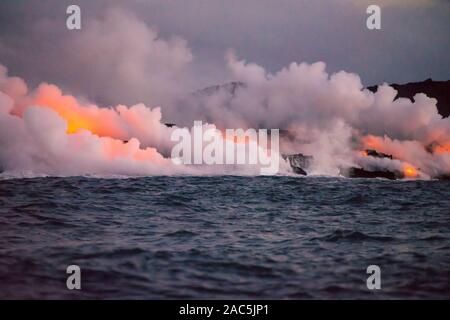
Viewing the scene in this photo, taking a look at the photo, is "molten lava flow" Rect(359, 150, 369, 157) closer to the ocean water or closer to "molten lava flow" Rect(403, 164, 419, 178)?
"molten lava flow" Rect(403, 164, 419, 178)

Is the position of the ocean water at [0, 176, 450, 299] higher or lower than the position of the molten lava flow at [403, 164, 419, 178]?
lower

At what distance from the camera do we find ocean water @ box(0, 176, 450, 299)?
25.0ft

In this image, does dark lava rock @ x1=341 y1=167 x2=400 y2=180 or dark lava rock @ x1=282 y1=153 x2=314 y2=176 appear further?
dark lava rock @ x1=341 y1=167 x2=400 y2=180

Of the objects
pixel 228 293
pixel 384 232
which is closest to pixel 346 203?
pixel 384 232

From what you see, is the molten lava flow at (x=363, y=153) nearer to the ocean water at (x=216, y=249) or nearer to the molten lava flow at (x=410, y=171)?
the molten lava flow at (x=410, y=171)

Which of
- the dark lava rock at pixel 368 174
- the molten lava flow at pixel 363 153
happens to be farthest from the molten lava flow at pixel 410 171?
the molten lava flow at pixel 363 153

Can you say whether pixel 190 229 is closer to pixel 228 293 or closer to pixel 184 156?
pixel 228 293

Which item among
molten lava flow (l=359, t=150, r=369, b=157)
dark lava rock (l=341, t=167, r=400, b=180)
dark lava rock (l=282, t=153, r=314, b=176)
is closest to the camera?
dark lava rock (l=282, t=153, r=314, b=176)

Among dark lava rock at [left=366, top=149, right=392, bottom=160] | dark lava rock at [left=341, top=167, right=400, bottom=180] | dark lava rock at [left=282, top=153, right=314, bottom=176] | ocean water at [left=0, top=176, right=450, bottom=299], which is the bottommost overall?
ocean water at [left=0, top=176, right=450, bottom=299]

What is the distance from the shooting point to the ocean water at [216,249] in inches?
300

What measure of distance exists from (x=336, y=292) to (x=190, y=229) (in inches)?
244

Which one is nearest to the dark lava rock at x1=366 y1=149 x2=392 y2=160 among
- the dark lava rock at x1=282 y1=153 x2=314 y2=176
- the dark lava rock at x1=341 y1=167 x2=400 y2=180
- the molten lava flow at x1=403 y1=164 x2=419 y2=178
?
the molten lava flow at x1=403 y1=164 x2=419 y2=178

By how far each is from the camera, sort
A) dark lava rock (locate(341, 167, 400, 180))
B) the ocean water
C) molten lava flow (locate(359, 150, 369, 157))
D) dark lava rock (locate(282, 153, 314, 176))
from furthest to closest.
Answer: molten lava flow (locate(359, 150, 369, 157)), dark lava rock (locate(341, 167, 400, 180)), dark lava rock (locate(282, 153, 314, 176)), the ocean water

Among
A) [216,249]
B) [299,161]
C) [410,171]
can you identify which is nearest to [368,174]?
[410,171]
